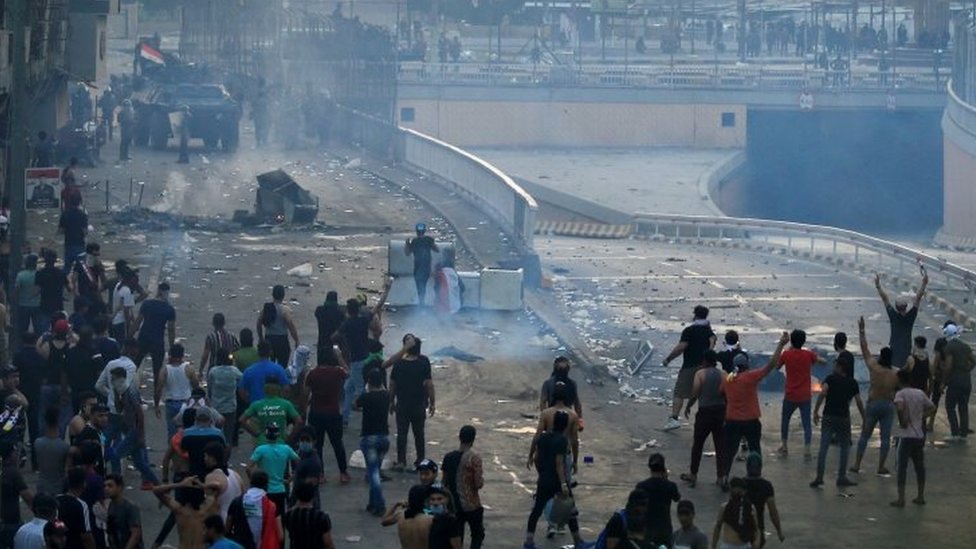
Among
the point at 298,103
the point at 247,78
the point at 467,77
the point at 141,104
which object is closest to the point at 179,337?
the point at 141,104

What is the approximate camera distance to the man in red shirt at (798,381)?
1700 centimetres

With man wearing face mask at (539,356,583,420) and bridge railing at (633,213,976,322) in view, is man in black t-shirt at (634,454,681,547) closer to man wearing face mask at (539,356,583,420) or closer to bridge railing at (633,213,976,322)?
man wearing face mask at (539,356,583,420)

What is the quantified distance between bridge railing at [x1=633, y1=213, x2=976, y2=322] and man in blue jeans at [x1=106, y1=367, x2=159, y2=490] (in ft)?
38.5

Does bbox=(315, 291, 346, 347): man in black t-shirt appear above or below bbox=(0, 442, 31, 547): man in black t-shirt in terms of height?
above

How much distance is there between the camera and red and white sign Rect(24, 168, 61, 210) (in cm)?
2167

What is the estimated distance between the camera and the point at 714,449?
57.4ft

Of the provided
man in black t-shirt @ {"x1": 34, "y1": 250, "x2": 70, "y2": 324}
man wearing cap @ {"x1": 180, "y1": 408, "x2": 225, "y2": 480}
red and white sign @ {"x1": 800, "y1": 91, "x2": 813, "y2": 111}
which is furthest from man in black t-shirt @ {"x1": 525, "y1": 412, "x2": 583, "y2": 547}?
red and white sign @ {"x1": 800, "y1": 91, "x2": 813, "y2": 111}

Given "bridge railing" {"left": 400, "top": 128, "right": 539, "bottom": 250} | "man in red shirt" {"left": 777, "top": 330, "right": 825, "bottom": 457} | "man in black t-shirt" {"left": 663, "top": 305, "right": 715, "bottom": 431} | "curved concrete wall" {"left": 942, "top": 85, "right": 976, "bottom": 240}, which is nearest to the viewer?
"man in red shirt" {"left": 777, "top": 330, "right": 825, "bottom": 457}

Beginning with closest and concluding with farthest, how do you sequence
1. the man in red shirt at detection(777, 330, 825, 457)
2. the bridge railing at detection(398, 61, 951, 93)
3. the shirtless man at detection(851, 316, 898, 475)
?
the shirtless man at detection(851, 316, 898, 475), the man in red shirt at detection(777, 330, 825, 457), the bridge railing at detection(398, 61, 951, 93)

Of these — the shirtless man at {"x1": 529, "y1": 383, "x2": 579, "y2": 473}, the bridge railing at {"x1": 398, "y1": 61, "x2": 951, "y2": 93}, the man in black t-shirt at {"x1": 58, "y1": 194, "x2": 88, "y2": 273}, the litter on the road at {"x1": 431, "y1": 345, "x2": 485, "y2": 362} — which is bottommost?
the litter on the road at {"x1": 431, "y1": 345, "x2": 485, "y2": 362}

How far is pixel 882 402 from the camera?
54.0 feet

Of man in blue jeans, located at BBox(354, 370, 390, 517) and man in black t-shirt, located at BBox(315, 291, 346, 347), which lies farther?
man in black t-shirt, located at BBox(315, 291, 346, 347)

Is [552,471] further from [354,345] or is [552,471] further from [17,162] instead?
[17,162]

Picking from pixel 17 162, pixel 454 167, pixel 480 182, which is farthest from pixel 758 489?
pixel 454 167
